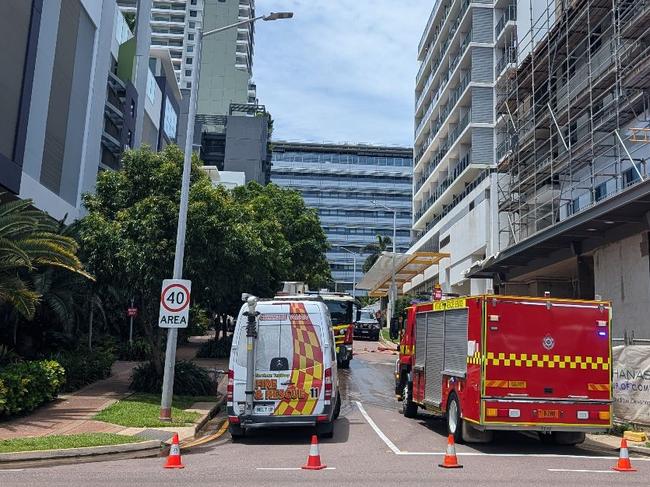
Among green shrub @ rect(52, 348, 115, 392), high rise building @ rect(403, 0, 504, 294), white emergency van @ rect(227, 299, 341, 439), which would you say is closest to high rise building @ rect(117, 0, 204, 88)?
high rise building @ rect(403, 0, 504, 294)

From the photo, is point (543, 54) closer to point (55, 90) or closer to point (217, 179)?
point (55, 90)

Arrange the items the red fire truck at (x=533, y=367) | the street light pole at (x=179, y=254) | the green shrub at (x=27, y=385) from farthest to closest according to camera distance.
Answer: the street light pole at (x=179, y=254) → the green shrub at (x=27, y=385) → the red fire truck at (x=533, y=367)

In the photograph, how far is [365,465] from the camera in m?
9.83

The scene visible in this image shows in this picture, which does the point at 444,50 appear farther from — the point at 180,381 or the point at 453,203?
the point at 180,381

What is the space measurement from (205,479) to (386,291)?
214 feet

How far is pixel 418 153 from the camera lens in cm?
6994

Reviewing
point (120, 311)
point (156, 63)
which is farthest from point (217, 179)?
point (120, 311)

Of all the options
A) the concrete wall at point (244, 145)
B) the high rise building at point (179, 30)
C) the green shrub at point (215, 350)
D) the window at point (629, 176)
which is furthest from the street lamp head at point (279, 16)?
the high rise building at point (179, 30)

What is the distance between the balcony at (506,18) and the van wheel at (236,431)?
36835 millimetres

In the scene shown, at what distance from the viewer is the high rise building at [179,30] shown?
108m

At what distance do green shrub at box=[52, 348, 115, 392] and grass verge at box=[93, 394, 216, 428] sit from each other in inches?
80.2

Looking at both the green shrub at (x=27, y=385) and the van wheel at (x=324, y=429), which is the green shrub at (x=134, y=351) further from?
the van wheel at (x=324, y=429)

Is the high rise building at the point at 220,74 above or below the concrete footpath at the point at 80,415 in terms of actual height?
above

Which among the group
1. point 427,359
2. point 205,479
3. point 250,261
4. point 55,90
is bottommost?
point 205,479
